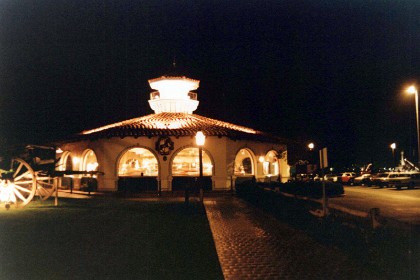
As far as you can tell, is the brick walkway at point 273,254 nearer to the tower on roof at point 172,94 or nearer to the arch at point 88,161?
the arch at point 88,161

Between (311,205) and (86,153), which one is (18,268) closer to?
(311,205)

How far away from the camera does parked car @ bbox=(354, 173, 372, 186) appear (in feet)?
127

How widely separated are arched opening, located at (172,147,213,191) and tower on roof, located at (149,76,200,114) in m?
5.41

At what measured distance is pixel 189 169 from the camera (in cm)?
2916

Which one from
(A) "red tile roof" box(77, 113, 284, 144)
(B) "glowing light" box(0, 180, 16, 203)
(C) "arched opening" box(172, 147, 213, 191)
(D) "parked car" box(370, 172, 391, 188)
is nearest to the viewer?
(B) "glowing light" box(0, 180, 16, 203)

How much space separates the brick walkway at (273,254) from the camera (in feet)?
25.8

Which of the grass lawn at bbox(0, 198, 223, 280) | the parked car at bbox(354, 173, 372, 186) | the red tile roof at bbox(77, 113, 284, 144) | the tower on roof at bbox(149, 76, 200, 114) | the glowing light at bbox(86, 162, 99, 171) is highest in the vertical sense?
the tower on roof at bbox(149, 76, 200, 114)

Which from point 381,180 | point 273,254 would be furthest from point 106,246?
point 381,180

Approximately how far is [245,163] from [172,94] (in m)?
8.17

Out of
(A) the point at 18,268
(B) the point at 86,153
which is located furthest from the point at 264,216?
(B) the point at 86,153

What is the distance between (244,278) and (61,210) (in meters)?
12.3

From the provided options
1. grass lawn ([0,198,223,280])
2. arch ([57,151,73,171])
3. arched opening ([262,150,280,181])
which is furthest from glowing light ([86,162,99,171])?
grass lawn ([0,198,223,280])

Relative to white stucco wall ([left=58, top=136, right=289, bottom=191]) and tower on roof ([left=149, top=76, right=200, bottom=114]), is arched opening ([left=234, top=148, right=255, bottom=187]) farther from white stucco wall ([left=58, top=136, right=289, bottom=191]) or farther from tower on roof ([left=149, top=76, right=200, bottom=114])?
tower on roof ([left=149, top=76, right=200, bottom=114])

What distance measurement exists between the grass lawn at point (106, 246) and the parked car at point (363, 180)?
27071 millimetres
